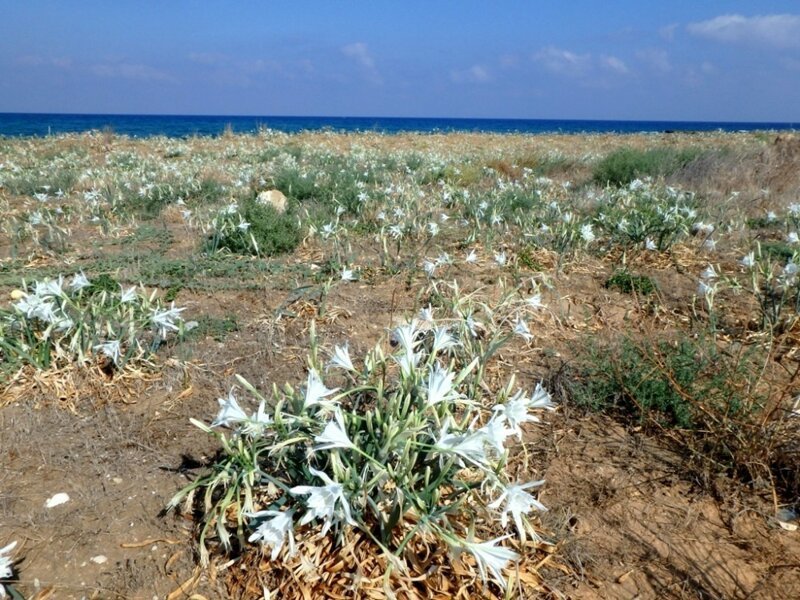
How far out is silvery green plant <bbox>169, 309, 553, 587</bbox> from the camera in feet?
4.81

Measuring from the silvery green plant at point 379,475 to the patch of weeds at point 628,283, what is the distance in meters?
2.34

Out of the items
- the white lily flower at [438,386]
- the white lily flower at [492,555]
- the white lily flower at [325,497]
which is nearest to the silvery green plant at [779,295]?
the white lily flower at [438,386]

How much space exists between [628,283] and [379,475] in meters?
2.94

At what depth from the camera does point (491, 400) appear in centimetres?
242

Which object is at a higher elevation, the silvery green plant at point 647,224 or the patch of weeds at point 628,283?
the silvery green plant at point 647,224

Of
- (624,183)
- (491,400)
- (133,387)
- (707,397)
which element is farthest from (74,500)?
(624,183)

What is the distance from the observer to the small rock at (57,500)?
6.20 feet

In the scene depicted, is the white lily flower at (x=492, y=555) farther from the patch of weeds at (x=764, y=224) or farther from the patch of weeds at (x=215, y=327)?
the patch of weeds at (x=764, y=224)

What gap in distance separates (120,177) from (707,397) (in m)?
7.54

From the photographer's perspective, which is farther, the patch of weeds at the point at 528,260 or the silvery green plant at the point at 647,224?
the silvery green plant at the point at 647,224

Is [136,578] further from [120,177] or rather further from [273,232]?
[120,177]

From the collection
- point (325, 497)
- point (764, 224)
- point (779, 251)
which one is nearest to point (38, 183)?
point (325, 497)

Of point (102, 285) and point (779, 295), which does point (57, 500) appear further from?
point (779, 295)

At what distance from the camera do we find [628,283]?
3873 millimetres
